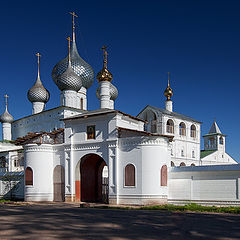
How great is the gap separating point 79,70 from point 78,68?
214 millimetres

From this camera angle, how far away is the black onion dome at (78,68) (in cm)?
3304

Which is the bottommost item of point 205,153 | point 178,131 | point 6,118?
point 205,153

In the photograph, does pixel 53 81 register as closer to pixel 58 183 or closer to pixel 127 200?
pixel 58 183

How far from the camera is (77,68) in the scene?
33312 mm

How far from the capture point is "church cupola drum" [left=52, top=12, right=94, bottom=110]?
109 feet

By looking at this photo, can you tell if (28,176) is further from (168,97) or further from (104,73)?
(168,97)

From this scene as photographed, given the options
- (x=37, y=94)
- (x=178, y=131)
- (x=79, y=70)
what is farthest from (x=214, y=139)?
(x=37, y=94)

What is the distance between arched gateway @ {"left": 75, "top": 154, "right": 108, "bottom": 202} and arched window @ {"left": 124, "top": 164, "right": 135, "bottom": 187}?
2.77 metres

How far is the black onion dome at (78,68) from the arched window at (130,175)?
17.3 meters

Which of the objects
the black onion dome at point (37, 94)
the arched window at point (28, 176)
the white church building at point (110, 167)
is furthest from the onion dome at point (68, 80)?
the arched window at point (28, 176)

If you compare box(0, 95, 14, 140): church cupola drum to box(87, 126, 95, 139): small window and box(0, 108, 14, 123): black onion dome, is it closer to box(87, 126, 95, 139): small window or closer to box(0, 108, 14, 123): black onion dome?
box(0, 108, 14, 123): black onion dome

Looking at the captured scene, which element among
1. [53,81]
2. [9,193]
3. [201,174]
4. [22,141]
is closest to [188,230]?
[201,174]

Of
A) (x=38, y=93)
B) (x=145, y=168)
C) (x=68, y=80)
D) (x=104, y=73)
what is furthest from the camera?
(x=38, y=93)

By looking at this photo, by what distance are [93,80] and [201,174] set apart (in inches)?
783
